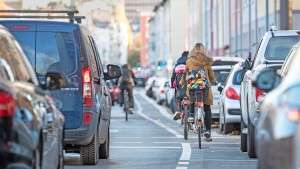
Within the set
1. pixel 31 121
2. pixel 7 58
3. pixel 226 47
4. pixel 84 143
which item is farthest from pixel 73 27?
pixel 226 47

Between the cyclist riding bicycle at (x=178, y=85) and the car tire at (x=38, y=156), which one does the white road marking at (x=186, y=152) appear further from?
the car tire at (x=38, y=156)

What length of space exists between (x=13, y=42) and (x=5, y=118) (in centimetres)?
272

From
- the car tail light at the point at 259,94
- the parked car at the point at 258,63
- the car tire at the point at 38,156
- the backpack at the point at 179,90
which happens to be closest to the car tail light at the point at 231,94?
the backpack at the point at 179,90

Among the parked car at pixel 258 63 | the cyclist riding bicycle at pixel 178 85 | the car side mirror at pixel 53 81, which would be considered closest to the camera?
the car side mirror at pixel 53 81

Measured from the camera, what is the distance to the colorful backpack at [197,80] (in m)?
20.5

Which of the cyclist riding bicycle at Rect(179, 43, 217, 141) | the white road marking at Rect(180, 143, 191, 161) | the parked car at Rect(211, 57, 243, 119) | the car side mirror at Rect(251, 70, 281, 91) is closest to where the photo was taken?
the car side mirror at Rect(251, 70, 281, 91)

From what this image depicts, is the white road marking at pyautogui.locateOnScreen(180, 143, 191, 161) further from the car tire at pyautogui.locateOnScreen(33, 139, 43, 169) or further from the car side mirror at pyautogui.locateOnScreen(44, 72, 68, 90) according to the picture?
the car tire at pyautogui.locateOnScreen(33, 139, 43, 169)

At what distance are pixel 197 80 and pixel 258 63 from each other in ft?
8.72

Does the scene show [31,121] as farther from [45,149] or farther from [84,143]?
[84,143]

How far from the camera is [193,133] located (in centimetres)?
2506

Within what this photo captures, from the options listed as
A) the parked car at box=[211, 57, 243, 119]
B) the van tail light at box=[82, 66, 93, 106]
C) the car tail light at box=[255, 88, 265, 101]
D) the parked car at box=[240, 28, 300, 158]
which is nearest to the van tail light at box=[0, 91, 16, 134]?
the van tail light at box=[82, 66, 93, 106]

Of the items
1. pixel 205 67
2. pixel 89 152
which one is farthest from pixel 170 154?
pixel 205 67

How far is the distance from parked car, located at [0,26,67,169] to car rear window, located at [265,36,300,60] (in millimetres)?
7029

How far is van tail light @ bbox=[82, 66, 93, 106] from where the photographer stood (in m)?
15.4
